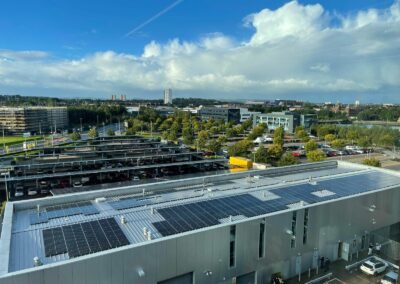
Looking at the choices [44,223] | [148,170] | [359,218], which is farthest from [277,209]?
[148,170]

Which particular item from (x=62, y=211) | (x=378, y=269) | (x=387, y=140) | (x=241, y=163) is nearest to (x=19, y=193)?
(x=62, y=211)

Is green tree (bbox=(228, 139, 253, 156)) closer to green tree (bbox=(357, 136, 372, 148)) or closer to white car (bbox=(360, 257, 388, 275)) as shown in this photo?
green tree (bbox=(357, 136, 372, 148))

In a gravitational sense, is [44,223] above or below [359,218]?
above

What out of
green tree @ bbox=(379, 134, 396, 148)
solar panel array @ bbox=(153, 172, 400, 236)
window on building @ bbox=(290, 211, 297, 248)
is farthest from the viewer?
green tree @ bbox=(379, 134, 396, 148)

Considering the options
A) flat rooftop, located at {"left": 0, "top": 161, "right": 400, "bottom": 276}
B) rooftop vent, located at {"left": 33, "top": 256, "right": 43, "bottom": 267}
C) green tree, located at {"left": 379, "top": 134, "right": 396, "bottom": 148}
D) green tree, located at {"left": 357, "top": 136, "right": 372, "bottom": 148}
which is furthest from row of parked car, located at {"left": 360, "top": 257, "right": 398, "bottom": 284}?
green tree, located at {"left": 379, "top": 134, "right": 396, "bottom": 148}

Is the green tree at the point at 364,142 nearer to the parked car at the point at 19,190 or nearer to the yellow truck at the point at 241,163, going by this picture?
the yellow truck at the point at 241,163

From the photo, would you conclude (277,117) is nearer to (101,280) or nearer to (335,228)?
(335,228)
